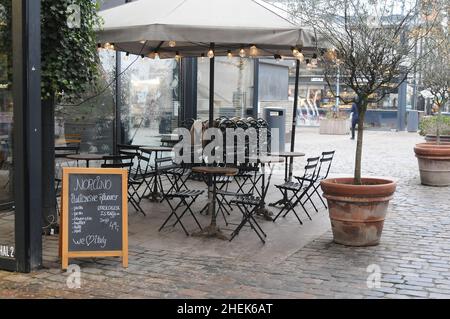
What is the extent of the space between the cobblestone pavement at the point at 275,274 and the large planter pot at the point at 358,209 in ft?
0.49

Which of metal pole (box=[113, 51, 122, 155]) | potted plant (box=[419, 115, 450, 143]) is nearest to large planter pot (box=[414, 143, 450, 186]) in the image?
potted plant (box=[419, 115, 450, 143])

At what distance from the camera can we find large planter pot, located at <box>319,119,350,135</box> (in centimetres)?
2633

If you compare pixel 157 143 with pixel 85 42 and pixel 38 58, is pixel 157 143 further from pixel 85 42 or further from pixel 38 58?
pixel 38 58

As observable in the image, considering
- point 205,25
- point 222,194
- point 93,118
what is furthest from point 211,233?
point 93,118

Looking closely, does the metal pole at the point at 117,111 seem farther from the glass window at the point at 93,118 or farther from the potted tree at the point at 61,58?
the potted tree at the point at 61,58

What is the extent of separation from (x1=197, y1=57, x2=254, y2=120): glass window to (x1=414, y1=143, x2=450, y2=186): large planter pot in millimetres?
5108

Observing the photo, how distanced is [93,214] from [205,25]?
8.18 ft

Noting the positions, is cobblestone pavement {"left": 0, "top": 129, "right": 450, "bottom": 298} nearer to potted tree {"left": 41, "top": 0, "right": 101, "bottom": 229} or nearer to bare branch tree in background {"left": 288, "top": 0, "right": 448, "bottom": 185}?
potted tree {"left": 41, "top": 0, "right": 101, "bottom": 229}

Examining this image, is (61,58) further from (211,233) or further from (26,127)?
(211,233)

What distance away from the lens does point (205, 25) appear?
6.53 m

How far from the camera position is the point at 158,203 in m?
9.03

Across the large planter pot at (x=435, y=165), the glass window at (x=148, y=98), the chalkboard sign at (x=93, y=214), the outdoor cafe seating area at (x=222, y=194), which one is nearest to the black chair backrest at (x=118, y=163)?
the outdoor cafe seating area at (x=222, y=194)

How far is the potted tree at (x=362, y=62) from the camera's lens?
6.37 meters
